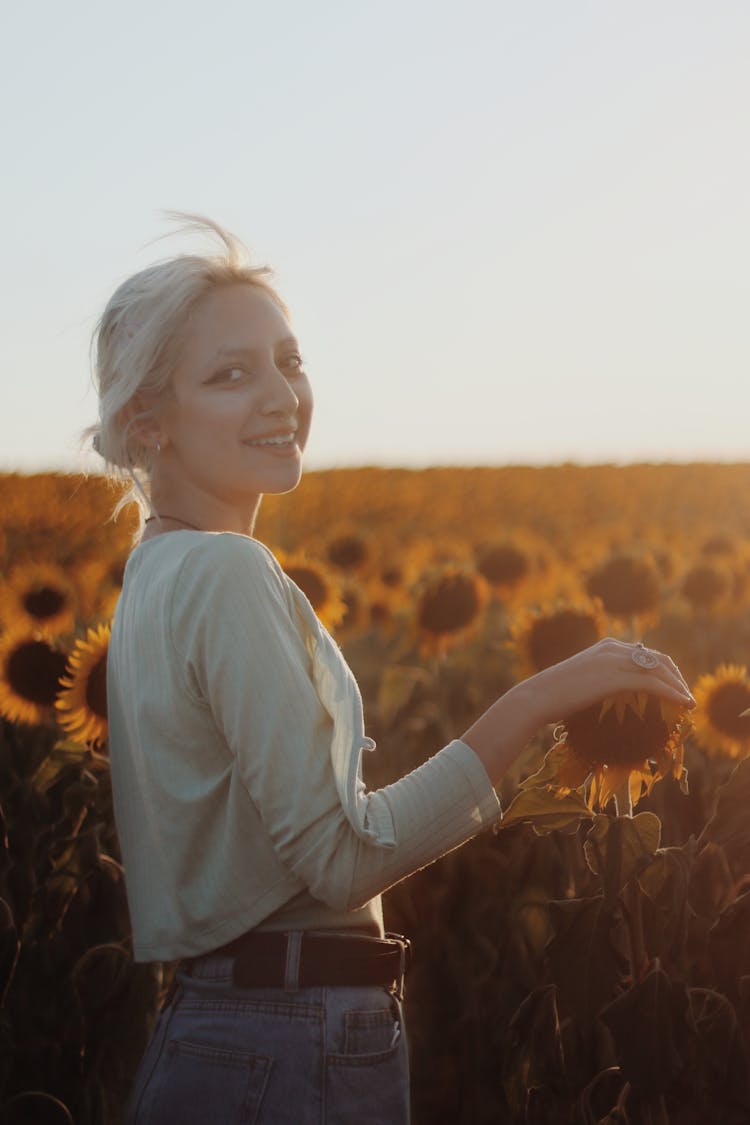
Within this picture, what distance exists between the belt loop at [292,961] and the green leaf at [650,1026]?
0.54 meters

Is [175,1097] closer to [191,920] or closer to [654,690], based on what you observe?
[191,920]

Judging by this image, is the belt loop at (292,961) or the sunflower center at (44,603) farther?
the sunflower center at (44,603)

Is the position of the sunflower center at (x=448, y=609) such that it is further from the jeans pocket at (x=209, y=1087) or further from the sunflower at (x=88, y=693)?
the jeans pocket at (x=209, y=1087)

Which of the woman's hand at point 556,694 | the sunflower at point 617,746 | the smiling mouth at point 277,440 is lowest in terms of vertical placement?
the sunflower at point 617,746

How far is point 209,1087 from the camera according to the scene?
221 centimetres

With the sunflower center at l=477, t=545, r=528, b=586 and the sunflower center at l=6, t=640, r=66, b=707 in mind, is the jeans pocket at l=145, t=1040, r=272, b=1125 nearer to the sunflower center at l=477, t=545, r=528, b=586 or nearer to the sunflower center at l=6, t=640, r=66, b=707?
the sunflower center at l=6, t=640, r=66, b=707

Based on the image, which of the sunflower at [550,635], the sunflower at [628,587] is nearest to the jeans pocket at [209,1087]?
the sunflower at [550,635]

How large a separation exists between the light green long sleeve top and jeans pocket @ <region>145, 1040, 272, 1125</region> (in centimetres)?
16

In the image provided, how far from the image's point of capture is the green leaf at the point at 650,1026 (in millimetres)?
2406

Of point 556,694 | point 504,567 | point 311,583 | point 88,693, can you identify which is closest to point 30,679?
point 88,693

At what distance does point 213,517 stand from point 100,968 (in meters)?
1.69

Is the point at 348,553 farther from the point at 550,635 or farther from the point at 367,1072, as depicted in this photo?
the point at 367,1072

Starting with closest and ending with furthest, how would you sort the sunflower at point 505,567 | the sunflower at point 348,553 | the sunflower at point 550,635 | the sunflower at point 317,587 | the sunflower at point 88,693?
1. the sunflower at point 88,693
2. the sunflower at point 550,635
3. the sunflower at point 317,587
4. the sunflower at point 505,567
5. the sunflower at point 348,553

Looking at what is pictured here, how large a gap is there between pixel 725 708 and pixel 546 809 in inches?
108
